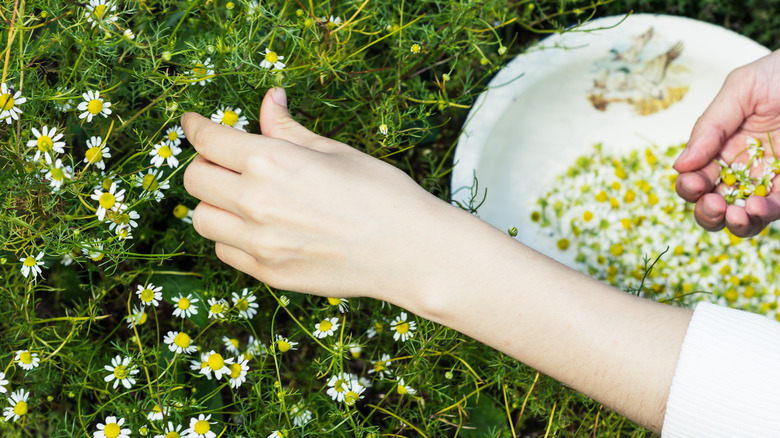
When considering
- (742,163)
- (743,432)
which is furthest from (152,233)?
(742,163)

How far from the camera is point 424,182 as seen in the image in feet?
3.12

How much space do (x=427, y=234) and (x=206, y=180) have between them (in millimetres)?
262

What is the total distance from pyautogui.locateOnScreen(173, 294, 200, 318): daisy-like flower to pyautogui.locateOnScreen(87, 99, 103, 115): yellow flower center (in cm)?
26

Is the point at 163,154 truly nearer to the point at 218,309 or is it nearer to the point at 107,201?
the point at 107,201

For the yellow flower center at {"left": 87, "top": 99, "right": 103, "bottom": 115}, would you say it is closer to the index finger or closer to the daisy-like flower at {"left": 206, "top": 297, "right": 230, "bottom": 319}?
the index finger

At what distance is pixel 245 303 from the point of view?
77cm


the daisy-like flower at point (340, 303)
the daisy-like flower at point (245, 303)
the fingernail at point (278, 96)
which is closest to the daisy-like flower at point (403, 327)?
the daisy-like flower at point (340, 303)

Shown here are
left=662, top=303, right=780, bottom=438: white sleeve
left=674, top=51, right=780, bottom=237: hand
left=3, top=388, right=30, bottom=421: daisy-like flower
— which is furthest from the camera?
left=674, top=51, right=780, bottom=237: hand

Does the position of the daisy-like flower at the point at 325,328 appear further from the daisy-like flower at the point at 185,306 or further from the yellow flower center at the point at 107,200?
the yellow flower center at the point at 107,200

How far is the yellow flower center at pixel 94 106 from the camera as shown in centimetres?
68

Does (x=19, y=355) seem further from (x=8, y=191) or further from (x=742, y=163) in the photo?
(x=742, y=163)

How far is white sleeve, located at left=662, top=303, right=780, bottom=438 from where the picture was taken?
23.5 inches

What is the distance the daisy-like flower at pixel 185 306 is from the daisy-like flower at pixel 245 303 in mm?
56

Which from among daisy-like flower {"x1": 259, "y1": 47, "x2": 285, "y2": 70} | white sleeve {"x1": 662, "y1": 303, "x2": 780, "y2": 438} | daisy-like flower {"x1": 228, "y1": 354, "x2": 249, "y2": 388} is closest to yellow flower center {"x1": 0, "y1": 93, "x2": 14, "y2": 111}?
daisy-like flower {"x1": 259, "y1": 47, "x2": 285, "y2": 70}
